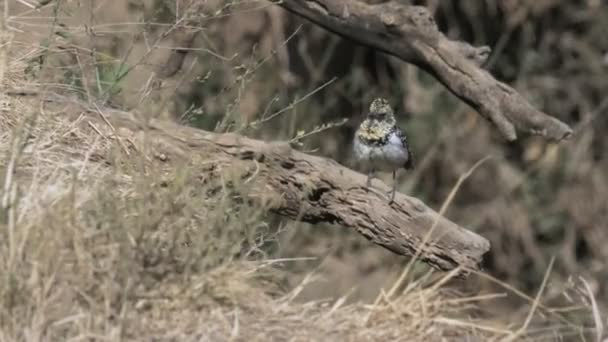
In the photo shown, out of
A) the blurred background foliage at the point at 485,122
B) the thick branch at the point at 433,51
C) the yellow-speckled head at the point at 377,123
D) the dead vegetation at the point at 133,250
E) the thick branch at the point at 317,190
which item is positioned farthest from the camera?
the blurred background foliage at the point at 485,122

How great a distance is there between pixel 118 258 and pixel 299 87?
6400 millimetres

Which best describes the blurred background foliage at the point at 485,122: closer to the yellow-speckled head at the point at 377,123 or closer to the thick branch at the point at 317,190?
the yellow-speckled head at the point at 377,123

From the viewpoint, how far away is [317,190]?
5094mm

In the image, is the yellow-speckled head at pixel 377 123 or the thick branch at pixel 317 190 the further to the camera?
the yellow-speckled head at pixel 377 123

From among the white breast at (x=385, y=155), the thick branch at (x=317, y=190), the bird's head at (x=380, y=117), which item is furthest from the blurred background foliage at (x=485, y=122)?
the thick branch at (x=317, y=190)

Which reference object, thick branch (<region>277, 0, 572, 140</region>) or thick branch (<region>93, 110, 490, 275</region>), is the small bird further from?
thick branch (<region>93, 110, 490, 275</region>)

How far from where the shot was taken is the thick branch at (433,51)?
226 inches

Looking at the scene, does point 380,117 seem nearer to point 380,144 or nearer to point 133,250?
point 380,144

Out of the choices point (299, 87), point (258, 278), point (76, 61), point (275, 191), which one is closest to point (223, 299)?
point (258, 278)

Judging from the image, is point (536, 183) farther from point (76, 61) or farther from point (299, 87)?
point (76, 61)

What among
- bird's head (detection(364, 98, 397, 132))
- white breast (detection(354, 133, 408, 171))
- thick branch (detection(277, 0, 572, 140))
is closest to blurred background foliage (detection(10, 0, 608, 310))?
thick branch (detection(277, 0, 572, 140))

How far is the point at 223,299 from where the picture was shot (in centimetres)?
403

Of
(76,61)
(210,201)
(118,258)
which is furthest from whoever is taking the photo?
(76,61)

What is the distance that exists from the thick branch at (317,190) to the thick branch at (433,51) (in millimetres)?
894
